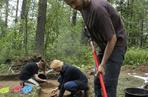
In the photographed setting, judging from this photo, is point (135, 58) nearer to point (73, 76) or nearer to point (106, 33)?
point (73, 76)

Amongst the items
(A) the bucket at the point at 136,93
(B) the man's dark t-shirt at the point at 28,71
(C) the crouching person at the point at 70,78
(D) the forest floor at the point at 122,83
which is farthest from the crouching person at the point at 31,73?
(A) the bucket at the point at 136,93

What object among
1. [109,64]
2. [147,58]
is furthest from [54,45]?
Result: [109,64]

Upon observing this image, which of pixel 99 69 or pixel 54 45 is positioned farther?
pixel 54 45

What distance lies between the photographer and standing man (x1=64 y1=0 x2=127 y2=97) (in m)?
3.18

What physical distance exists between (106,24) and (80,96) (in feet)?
15.1

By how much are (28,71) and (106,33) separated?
5.51 meters

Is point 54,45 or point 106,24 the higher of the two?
point 106,24

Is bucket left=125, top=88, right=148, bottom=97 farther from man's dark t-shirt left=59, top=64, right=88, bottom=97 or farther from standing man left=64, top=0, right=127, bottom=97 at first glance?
man's dark t-shirt left=59, top=64, right=88, bottom=97

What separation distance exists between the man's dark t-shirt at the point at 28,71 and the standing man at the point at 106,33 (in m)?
4.88

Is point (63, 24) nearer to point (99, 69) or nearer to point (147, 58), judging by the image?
point (147, 58)

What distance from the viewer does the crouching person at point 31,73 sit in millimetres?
8398

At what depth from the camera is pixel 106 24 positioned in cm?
319

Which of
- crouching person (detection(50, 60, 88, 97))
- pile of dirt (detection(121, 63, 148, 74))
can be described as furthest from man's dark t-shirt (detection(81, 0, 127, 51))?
pile of dirt (detection(121, 63, 148, 74))

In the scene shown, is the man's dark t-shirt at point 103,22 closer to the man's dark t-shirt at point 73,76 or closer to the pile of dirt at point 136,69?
the man's dark t-shirt at point 73,76
